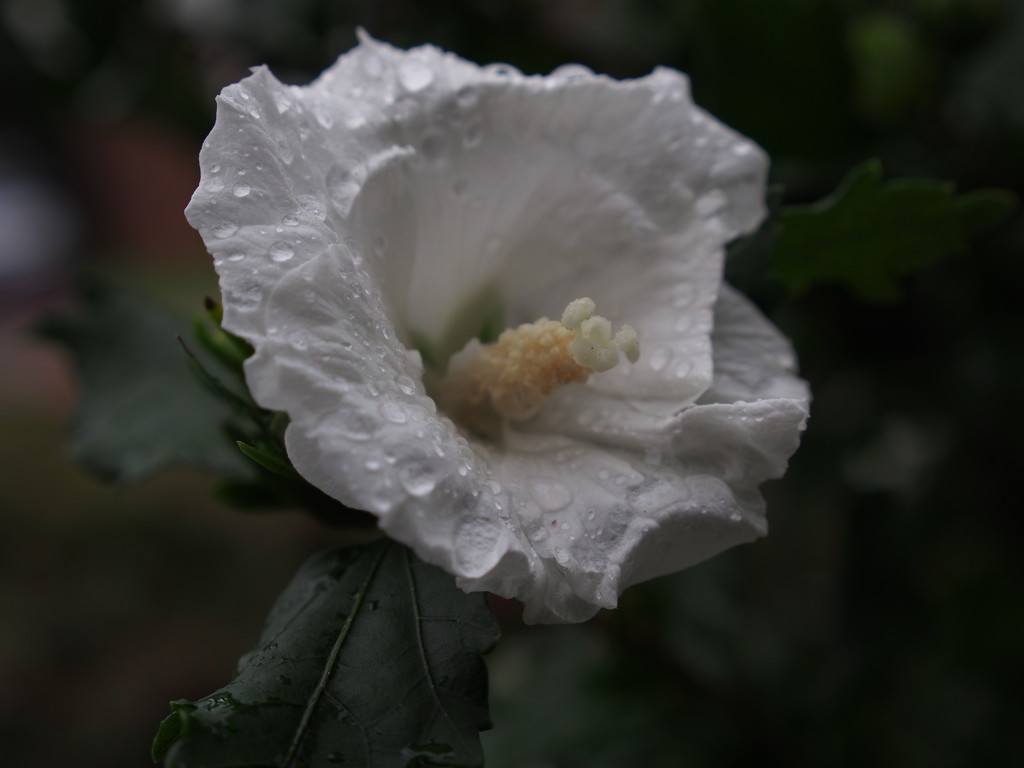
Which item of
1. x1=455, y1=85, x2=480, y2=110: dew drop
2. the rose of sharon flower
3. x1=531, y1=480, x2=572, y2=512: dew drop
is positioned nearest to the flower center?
the rose of sharon flower

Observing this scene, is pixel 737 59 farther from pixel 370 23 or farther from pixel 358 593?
pixel 358 593

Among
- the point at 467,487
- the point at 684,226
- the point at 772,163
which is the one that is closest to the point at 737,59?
the point at 772,163

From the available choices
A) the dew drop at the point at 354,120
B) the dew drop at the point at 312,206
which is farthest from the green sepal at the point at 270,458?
the dew drop at the point at 354,120

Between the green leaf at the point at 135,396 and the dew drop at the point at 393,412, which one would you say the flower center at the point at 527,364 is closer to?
the dew drop at the point at 393,412

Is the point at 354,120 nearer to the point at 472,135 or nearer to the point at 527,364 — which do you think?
the point at 472,135

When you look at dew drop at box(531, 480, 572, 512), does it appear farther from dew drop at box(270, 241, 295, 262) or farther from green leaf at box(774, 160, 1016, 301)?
green leaf at box(774, 160, 1016, 301)

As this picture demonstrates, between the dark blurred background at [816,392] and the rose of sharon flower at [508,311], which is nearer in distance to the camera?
the rose of sharon flower at [508,311]
